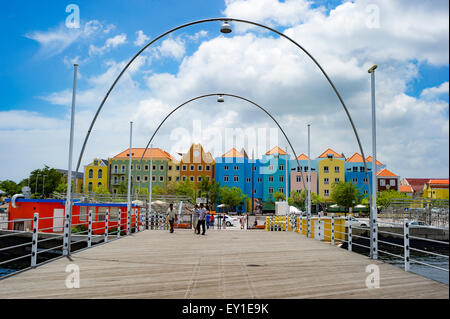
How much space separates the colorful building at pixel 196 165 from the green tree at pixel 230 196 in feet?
20.2

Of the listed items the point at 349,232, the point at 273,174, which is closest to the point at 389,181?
the point at 273,174

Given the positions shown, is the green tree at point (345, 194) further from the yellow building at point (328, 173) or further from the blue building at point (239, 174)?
the blue building at point (239, 174)

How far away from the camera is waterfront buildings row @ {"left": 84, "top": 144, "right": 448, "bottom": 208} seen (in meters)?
76.6

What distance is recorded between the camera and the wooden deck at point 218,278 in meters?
6.42

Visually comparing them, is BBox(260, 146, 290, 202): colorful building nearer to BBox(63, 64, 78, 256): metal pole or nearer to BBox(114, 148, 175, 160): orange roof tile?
BBox(114, 148, 175, 160): orange roof tile

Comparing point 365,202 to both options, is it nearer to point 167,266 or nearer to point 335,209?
point 335,209

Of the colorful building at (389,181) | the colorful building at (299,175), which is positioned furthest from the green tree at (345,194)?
the colorful building at (389,181)

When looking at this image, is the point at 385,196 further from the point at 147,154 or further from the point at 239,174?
the point at 147,154

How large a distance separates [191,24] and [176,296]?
11133 millimetres

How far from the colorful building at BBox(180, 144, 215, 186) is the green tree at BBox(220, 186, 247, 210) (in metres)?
6.15

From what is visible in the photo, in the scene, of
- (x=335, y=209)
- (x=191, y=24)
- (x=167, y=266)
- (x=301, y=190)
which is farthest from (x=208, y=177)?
(x=167, y=266)

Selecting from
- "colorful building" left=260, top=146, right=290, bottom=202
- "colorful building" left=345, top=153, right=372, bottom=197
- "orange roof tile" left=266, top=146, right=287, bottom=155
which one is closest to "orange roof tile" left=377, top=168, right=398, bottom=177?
"colorful building" left=345, top=153, right=372, bottom=197

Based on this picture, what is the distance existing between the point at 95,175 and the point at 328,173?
4701cm

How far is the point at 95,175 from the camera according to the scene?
8131 centimetres
